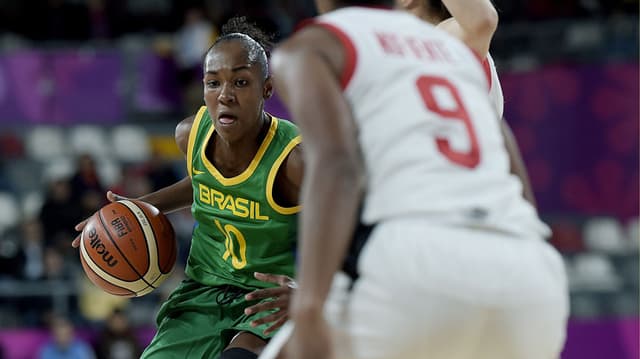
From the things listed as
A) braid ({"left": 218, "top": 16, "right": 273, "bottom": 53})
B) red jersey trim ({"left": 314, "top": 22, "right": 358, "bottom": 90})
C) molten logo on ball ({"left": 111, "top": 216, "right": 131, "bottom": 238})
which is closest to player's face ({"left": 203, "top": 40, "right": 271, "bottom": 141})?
braid ({"left": 218, "top": 16, "right": 273, "bottom": 53})

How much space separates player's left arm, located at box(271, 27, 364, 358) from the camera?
2541 mm

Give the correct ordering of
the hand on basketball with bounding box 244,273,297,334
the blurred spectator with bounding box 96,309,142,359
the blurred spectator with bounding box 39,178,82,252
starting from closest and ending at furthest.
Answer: the hand on basketball with bounding box 244,273,297,334 < the blurred spectator with bounding box 96,309,142,359 < the blurred spectator with bounding box 39,178,82,252

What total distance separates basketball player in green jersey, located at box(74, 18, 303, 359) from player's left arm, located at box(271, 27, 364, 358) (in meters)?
1.45

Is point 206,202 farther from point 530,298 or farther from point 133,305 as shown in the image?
point 133,305

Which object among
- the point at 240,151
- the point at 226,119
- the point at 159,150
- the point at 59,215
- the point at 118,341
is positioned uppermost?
the point at 226,119

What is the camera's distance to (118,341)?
9641 mm

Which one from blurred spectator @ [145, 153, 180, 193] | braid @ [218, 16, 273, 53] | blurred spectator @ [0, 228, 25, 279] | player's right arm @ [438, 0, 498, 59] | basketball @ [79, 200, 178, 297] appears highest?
player's right arm @ [438, 0, 498, 59]

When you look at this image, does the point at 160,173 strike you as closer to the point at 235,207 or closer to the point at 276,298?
the point at 235,207

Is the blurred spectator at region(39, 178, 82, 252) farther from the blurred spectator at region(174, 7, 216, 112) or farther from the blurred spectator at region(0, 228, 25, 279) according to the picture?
the blurred spectator at region(174, 7, 216, 112)

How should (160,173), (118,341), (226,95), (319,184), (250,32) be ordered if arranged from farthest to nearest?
1. (160,173)
2. (118,341)
3. (250,32)
4. (226,95)
5. (319,184)

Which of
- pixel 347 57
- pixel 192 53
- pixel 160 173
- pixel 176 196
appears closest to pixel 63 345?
pixel 160 173

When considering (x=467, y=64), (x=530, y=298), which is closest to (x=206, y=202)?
(x=467, y=64)

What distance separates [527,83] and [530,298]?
844 centimetres

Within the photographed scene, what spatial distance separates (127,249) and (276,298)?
846mm
